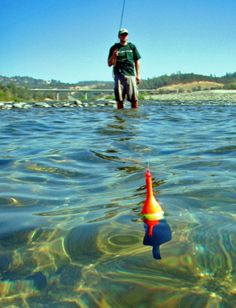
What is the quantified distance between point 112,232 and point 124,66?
8722 millimetres

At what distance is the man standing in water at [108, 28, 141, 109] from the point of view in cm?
980

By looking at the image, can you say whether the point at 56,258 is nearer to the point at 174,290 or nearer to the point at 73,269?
the point at 73,269

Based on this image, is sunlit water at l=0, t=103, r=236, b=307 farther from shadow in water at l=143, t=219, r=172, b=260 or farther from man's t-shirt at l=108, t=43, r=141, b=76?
man's t-shirt at l=108, t=43, r=141, b=76

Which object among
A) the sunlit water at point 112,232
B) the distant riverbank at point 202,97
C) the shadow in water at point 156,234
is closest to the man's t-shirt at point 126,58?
the sunlit water at point 112,232

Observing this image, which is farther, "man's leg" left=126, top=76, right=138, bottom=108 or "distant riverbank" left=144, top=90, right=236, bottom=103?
"distant riverbank" left=144, top=90, right=236, bottom=103

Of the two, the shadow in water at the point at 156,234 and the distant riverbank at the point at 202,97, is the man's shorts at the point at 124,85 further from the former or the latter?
the distant riverbank at the point at 202,97

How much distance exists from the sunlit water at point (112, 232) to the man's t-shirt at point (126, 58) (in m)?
6.43

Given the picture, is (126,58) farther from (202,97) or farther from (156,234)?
(202,97)

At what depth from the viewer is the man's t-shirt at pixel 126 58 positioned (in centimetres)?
983

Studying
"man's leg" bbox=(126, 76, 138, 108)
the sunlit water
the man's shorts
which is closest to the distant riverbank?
"man's leg" bbox=(126, 76, 138, 108)

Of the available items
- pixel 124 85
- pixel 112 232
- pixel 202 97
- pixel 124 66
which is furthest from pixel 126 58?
pixel 202 97

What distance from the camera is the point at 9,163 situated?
12.3 ft

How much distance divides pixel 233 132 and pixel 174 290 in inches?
198

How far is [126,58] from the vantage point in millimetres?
9938
